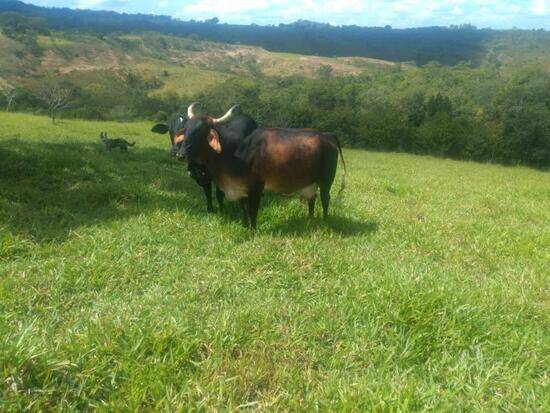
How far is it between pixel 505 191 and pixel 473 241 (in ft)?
24.0

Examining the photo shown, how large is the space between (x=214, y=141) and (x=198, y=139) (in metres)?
0.27

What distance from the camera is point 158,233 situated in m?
5.83

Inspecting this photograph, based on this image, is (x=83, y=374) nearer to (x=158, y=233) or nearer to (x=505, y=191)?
(x=158, y=233)

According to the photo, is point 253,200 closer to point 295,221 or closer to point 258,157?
point 258,157

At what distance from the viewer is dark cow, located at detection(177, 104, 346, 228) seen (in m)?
6.30

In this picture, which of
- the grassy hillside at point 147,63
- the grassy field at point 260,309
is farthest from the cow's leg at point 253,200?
the grassy hillside at point 147,63

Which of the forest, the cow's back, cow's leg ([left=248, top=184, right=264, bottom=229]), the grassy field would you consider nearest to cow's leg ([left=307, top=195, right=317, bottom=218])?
the grassy field

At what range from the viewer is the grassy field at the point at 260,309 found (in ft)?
8.82

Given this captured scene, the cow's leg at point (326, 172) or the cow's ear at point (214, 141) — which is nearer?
the cow's ear at point (214, 141)

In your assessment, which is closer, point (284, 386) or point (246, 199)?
point (284, 386)

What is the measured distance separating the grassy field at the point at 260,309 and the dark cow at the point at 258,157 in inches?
19.7

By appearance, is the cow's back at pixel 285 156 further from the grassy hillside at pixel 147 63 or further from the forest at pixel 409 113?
the grassy hillside at pixel 147 63

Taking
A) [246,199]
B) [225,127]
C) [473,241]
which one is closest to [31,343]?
[246,199]

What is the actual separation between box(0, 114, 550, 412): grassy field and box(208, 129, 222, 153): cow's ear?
100 cm
